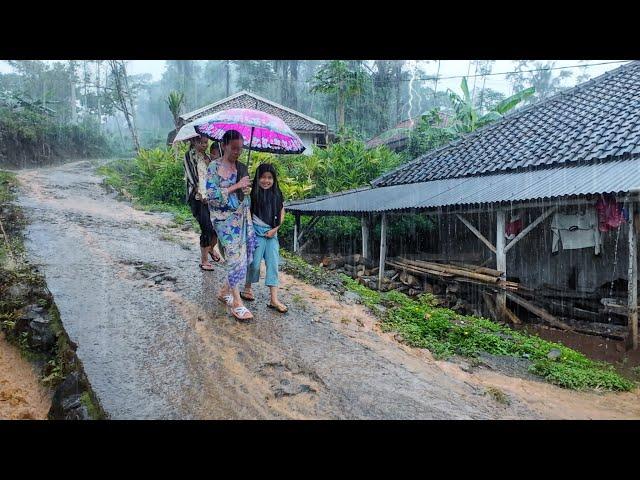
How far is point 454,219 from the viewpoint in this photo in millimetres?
11398

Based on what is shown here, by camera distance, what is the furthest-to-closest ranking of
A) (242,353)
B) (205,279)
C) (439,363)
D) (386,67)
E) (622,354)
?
1. (386,67)
2. (622,354)
3. (205,279)
4. (439,363)
5. (242,353)

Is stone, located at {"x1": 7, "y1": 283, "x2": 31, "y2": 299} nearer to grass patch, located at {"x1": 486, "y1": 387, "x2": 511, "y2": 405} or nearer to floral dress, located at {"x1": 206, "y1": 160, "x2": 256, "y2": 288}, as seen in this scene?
floral dress, located at {"x1": 206, "y1": 160, "x2": 256, "y2": 288}

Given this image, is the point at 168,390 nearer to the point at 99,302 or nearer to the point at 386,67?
the point at 99,302

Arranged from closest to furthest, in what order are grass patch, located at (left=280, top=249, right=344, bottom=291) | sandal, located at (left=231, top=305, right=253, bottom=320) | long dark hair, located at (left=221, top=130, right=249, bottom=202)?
long dark hair, located at (left=221, top=130, right=249, bottom=202), sandal, located at (left=231, top=305, right=253, bottom=320), grass patch, located at (left=280, top=249, right=344, bottom=291)

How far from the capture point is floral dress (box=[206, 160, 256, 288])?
394cm

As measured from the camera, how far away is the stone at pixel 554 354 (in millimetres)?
5020

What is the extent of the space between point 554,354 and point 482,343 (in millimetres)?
921

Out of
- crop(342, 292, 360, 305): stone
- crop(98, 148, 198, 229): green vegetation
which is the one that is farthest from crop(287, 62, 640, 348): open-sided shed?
crop(98, 148, 198, 229): green vegetation

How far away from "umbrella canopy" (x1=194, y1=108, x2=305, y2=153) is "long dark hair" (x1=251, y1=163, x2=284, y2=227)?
39 centimetres

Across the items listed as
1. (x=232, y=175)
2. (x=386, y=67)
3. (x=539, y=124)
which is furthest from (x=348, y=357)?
(x=386, y=67)

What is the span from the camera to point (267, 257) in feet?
14.3

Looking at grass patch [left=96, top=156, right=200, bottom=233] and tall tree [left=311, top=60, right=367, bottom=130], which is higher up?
tall tree [left=311, top=60, right=367, bottom=130]
